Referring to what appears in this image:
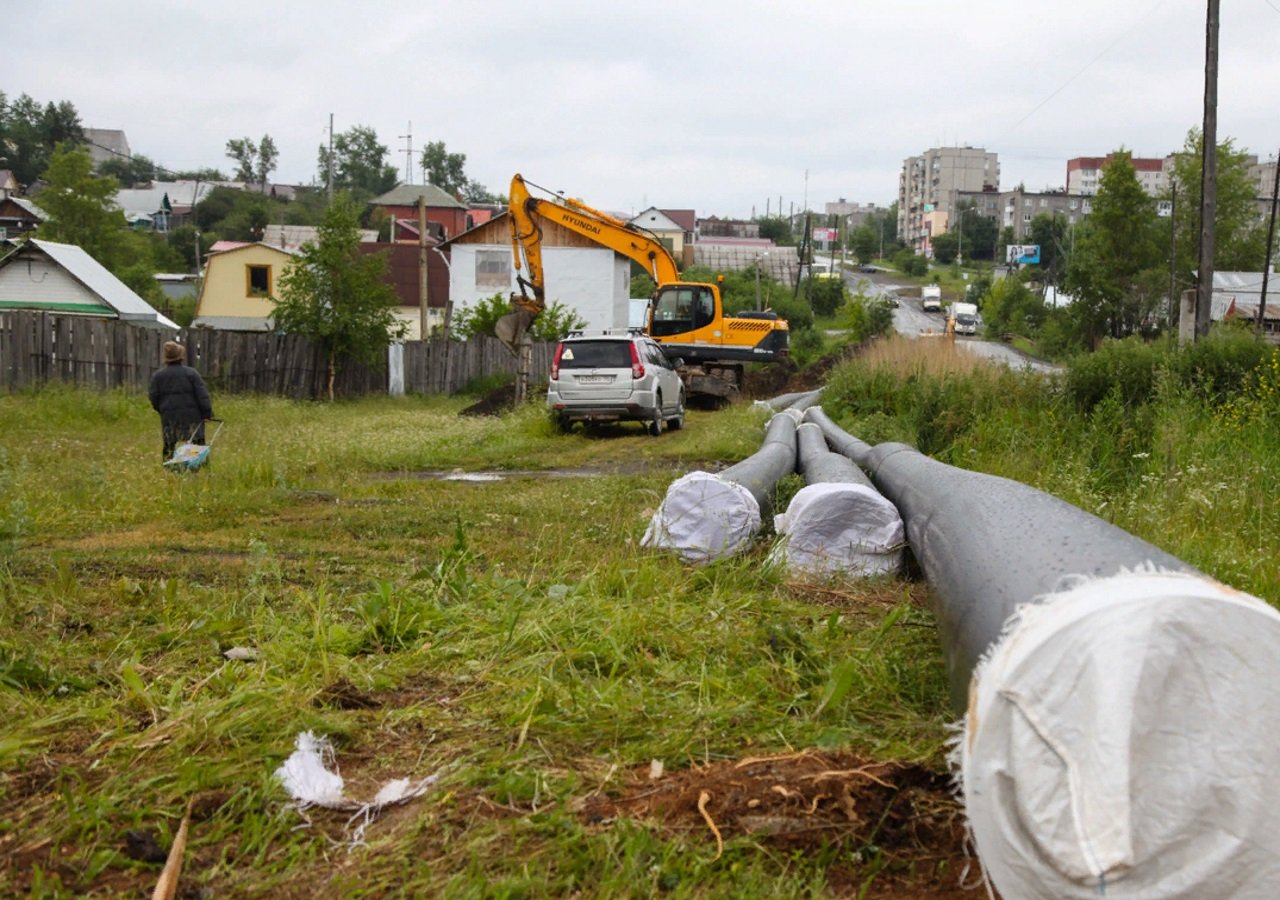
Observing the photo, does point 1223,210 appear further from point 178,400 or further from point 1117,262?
point 178,400

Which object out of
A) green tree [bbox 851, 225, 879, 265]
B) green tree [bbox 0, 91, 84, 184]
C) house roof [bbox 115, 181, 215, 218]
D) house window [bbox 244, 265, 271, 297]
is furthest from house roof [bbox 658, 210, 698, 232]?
house window [bbox 244, 265, 271, 297]

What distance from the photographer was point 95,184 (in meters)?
56.8

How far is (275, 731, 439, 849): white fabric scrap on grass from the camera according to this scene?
3.34 m

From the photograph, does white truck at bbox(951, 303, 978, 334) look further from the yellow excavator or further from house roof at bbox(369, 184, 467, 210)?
the yellow excavator

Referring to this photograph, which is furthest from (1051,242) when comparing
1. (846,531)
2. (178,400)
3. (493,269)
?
(846,531)

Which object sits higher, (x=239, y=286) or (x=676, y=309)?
(x=239, y=286)

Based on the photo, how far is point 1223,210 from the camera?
6650 centimetres

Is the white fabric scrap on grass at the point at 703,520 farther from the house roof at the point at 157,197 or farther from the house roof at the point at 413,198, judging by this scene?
the house roof at the point at 157,197

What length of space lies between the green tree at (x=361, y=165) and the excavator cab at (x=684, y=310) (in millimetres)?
115354

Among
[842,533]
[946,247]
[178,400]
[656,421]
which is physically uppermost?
[946,247]

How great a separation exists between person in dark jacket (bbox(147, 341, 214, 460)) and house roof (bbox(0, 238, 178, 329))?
2223cm

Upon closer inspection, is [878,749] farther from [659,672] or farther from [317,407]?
[317,407]

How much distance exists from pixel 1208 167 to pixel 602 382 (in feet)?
39.6

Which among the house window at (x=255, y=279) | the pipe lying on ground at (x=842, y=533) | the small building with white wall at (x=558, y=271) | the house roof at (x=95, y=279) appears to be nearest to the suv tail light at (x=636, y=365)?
the pipe lying on ground at (x=842, y=533)
